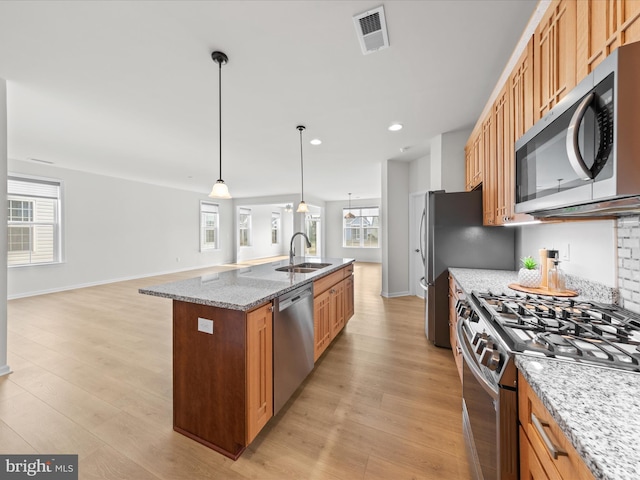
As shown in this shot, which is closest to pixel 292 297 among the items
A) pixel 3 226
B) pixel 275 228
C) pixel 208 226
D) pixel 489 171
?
pixel 489 171

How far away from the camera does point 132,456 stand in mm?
1437

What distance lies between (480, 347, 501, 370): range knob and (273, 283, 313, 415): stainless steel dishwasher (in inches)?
44.3

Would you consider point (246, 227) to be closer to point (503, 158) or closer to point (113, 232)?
point (113, 232)

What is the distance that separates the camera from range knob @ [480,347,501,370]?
2.99ft

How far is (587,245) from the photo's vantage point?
1.62 meters

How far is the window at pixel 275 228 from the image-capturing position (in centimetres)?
1220

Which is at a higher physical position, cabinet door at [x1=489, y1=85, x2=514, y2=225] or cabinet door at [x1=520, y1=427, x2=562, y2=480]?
cabinet door at [x1=489, y1=85, x2=514, y2=225]

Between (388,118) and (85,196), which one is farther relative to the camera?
(85,196)

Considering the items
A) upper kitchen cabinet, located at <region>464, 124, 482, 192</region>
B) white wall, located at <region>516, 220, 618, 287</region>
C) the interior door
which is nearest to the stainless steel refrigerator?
upper kitchen cabinet, located at <region>464, 124, 482, 192</region>

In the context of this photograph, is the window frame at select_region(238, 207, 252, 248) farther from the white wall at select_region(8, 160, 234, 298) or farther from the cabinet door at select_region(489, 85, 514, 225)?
the cabinet door at select_region(489, 85, 514, 225)

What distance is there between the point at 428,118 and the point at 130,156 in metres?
5.17

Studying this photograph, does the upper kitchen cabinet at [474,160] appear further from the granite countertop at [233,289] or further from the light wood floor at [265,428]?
the granite countertop at [233,289]

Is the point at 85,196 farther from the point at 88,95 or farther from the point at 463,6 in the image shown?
the point at 463,6

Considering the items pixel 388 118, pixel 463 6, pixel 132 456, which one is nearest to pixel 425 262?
pixel 388 118
